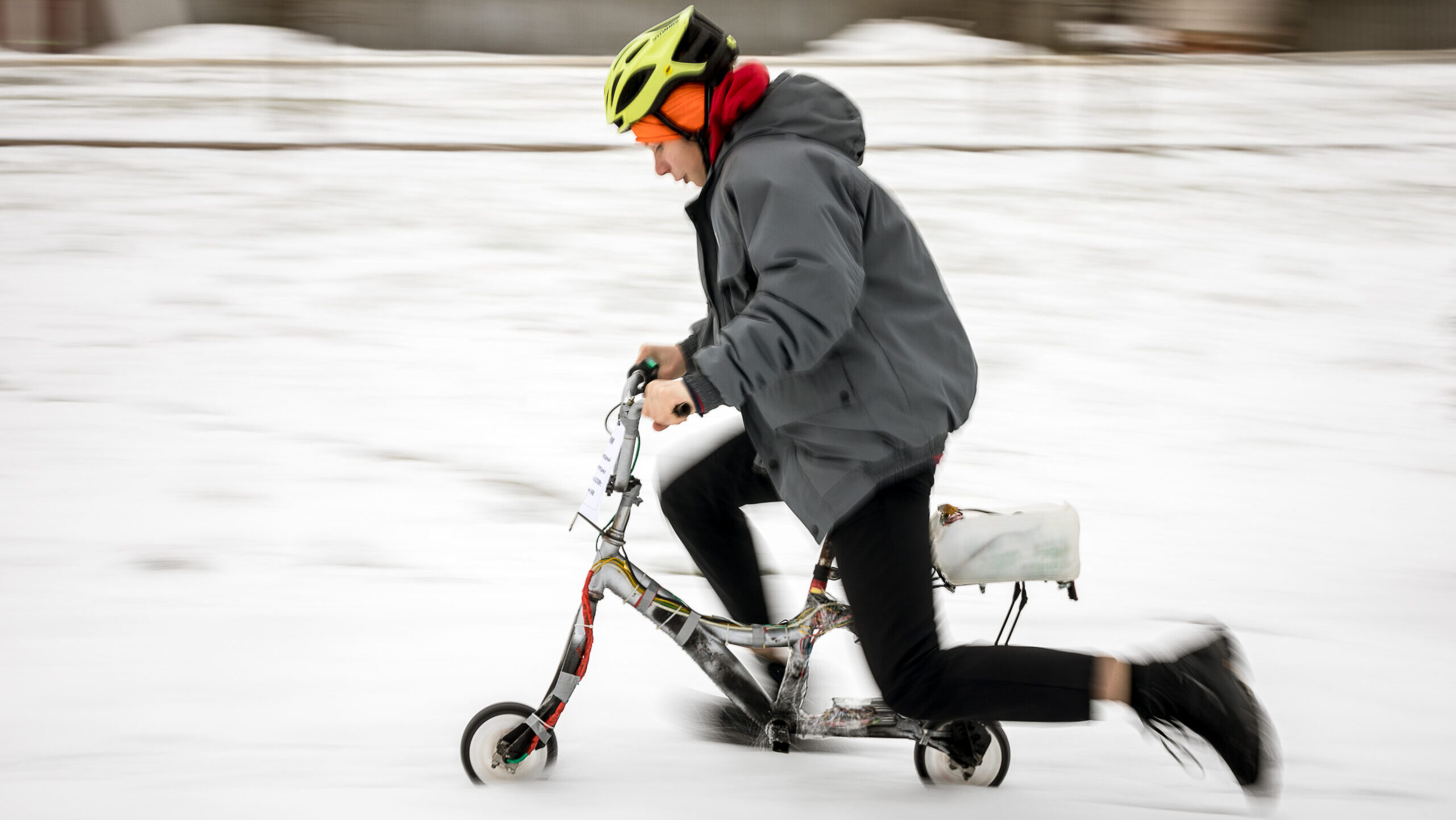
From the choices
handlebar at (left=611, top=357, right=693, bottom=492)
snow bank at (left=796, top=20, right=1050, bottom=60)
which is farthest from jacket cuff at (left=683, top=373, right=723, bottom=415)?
snow bank at (left=796, top=20, right=1050, bottom=60)

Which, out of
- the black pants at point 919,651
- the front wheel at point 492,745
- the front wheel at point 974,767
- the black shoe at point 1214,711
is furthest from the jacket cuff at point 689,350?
the black shoe at point 1214,711

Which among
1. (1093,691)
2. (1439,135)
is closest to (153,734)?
(1093,691)

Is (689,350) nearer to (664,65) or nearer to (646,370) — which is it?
(646,370)

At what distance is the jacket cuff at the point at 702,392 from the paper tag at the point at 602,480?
227 millimetres

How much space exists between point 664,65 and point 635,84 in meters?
0.06

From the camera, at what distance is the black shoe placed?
2.18 meters

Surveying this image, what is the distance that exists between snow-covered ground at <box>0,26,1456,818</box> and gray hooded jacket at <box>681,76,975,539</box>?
32.1 inches

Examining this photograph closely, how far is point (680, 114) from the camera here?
2.21 meters

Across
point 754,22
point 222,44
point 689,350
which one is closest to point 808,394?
point 689,350

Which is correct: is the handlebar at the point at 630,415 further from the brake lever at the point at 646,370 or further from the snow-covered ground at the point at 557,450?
the snow-covered ground at the point at 557,450

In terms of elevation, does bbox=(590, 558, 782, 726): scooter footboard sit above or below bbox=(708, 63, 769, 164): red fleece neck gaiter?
below

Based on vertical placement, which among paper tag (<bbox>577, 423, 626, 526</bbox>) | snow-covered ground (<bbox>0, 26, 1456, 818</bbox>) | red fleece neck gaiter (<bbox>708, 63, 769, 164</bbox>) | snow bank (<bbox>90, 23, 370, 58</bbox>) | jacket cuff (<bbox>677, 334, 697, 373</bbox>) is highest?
red fleece neck gaiter (<bbox>708, 63, 769, 164</bbox>)

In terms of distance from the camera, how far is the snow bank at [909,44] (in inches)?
524

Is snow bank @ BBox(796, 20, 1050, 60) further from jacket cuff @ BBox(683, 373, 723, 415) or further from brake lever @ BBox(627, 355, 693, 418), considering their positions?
jacket cuff @ BBox(683, 373, 723, 415)
